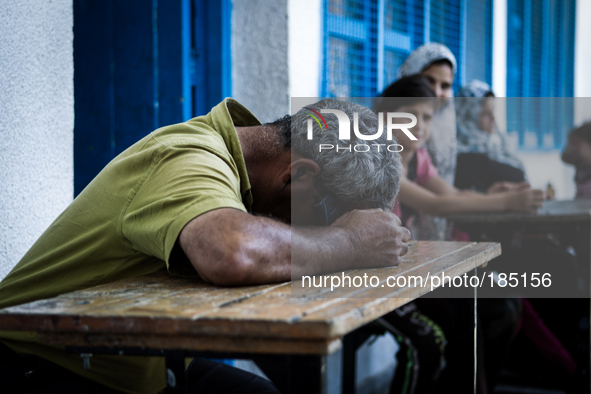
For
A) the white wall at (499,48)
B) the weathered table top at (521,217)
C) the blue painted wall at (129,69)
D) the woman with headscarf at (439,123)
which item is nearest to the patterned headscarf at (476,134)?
the woman with headscarf at (439,123)

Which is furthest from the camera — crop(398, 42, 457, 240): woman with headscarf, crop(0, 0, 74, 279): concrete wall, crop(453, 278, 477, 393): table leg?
crop(398, 42, 457, 240): woman with headscarf

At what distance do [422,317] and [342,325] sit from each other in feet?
5.08

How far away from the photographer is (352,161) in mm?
1400

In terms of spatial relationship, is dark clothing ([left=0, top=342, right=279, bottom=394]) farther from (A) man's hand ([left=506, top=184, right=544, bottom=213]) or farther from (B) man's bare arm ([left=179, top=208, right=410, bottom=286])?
(A) man's hand ([left=506, top=184, right=544, bottom=213])

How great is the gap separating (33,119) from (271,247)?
3.68 feet

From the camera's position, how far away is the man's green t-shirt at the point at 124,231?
109cm

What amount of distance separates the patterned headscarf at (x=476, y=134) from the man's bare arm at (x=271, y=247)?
8.04 ft

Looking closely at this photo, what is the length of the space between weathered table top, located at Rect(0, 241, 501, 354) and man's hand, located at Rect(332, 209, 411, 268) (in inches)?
10.6

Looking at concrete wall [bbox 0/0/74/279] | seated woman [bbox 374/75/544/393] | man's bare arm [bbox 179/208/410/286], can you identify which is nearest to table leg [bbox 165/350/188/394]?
man's bare arm [bbox 179/208/410/286]

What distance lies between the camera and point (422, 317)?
7.28 feet

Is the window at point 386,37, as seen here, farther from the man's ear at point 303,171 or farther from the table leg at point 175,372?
the table leg at point 175,372

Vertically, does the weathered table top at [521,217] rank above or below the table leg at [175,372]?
above

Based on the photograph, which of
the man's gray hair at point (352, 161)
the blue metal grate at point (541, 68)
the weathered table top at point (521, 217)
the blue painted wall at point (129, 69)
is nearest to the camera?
the man's gray hair at point (352, 161)

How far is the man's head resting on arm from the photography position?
1.41 m
